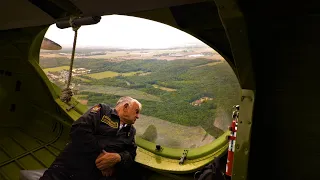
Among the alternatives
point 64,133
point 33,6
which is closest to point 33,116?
point 64,133

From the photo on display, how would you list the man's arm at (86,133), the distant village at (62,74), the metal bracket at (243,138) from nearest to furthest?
the metal bracket at (243,138)
the man's arm at (86,133)
the distant village at (62,74)

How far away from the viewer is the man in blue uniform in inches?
96.1

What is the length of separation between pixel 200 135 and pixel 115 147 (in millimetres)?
797

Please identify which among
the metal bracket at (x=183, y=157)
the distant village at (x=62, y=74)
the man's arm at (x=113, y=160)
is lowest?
the man's arm at (x=113, y=160)

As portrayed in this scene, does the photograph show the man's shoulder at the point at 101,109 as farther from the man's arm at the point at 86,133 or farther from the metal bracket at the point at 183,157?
the metal bracket at the point at 183,157

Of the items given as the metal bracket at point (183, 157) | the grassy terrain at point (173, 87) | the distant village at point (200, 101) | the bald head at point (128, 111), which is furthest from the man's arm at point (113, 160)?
the distant village at point (200, 101)

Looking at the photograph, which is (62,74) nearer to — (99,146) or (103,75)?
(103,75)

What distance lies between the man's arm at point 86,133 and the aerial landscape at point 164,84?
769 mm

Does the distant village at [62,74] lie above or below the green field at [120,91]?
above

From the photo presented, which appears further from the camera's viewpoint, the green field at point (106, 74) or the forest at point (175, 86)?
the green field at point (106, 74)

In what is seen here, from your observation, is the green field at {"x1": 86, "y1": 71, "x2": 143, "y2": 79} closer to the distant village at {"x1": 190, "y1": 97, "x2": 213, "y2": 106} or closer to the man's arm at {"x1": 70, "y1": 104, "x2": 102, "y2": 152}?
the distant village at {"x1": 190, "y1": 97, "x2": 213, "y2": 106}

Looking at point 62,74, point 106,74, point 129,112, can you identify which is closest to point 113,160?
point 129,112

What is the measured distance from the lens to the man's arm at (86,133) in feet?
7.89

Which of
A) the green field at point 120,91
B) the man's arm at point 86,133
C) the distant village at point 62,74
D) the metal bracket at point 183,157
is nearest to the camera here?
the man's arm at point 86,133
